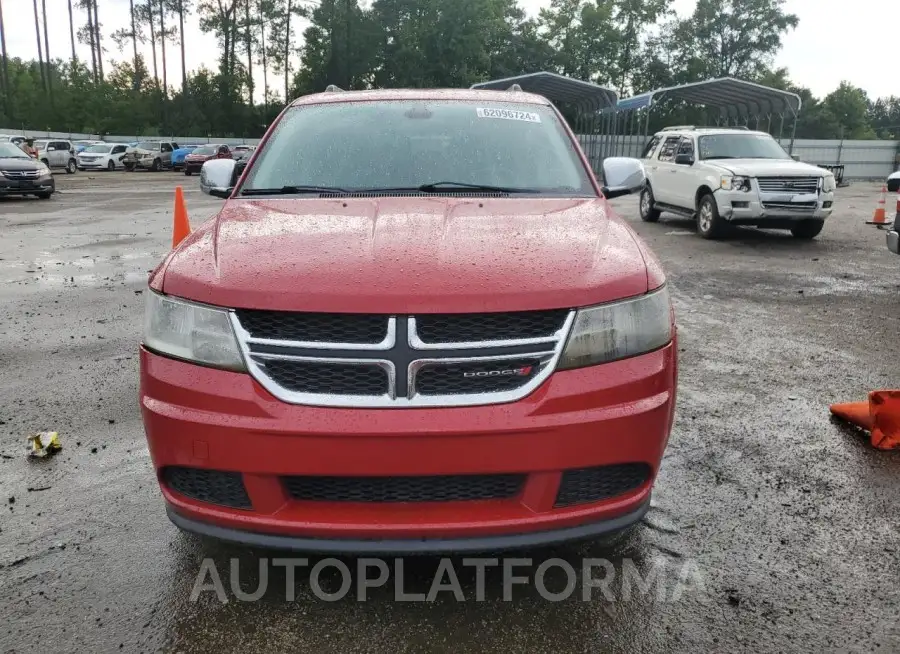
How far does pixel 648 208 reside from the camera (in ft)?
49.1

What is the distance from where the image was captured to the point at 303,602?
8.14 ft

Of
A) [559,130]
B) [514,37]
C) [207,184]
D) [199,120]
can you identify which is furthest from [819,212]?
[199,120]

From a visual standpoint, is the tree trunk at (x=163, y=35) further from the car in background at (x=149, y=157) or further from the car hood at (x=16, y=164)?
the car hood at (x=16, y=164)

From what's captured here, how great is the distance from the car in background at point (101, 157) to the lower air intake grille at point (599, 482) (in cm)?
4255

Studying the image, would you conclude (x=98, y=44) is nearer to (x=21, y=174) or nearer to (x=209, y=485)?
(x=21, y=174)

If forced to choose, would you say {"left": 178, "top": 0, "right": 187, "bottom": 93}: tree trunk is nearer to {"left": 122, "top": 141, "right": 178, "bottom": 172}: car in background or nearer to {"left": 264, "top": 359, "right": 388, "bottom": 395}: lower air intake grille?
{"left": 122, "top": 141, "right": 178, "bottom": 172}: car in background

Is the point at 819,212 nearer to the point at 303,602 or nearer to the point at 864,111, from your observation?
the point at 303,602

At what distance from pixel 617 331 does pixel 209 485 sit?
1287 millimetres

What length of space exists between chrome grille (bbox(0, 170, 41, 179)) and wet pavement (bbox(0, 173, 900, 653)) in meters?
15.4

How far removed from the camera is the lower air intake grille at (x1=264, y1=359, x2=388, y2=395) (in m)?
2.11

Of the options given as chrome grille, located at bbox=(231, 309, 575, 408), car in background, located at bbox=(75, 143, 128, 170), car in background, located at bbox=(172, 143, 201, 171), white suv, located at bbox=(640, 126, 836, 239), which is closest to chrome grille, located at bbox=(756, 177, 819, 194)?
white suv, located at bbox=(640, 126, 836, 239)

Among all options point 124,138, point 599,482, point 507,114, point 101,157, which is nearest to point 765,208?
point 507,114

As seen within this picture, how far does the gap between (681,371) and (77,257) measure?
8.15 m

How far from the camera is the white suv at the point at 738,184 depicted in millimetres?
11375
